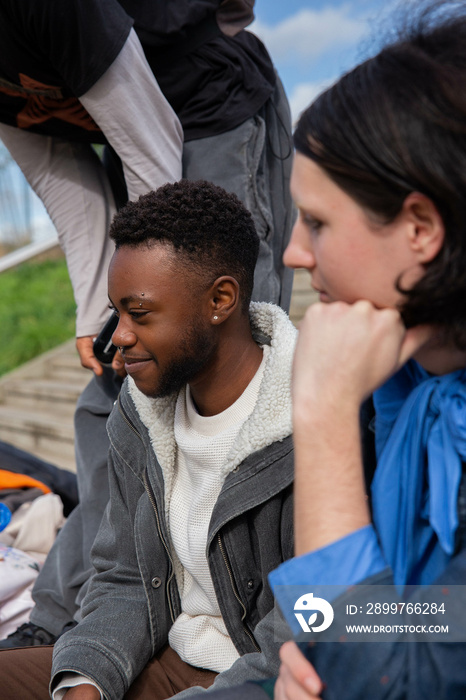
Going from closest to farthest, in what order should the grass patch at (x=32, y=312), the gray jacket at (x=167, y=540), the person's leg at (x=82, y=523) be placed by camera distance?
the gray jacket at (x=167, y=540) < the person's leg at (x=82, y=523) < the grass patch at (x=32, y=312)

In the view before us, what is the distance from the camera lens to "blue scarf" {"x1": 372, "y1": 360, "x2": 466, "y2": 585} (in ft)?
3.37

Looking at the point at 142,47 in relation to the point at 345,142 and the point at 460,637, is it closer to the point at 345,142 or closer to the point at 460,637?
the point at 345,142

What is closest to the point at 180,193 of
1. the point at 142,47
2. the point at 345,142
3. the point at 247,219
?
the point at 247,219

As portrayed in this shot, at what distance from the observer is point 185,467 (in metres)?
1.83

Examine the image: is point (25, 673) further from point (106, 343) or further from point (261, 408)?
point (106, 343)

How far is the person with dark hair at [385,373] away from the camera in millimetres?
944

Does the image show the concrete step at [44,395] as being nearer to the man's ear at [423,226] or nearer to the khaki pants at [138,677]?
the khaki pants at [138,677]

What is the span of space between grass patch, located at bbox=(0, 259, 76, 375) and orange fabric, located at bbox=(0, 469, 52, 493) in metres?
4.30

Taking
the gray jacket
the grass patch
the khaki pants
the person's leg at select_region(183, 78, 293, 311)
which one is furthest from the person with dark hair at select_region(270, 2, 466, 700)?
the grass patch

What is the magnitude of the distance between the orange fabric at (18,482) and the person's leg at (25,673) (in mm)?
1499

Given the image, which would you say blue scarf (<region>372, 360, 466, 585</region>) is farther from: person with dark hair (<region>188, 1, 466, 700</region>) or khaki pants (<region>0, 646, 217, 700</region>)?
khaki pants (<region>0, 646, 217, 700</region>)

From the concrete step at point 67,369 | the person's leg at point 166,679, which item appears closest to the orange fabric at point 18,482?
the person's leg at point 166,679

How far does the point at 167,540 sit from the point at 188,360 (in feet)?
1.50

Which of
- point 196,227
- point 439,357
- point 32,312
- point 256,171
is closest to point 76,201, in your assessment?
point 256,171
